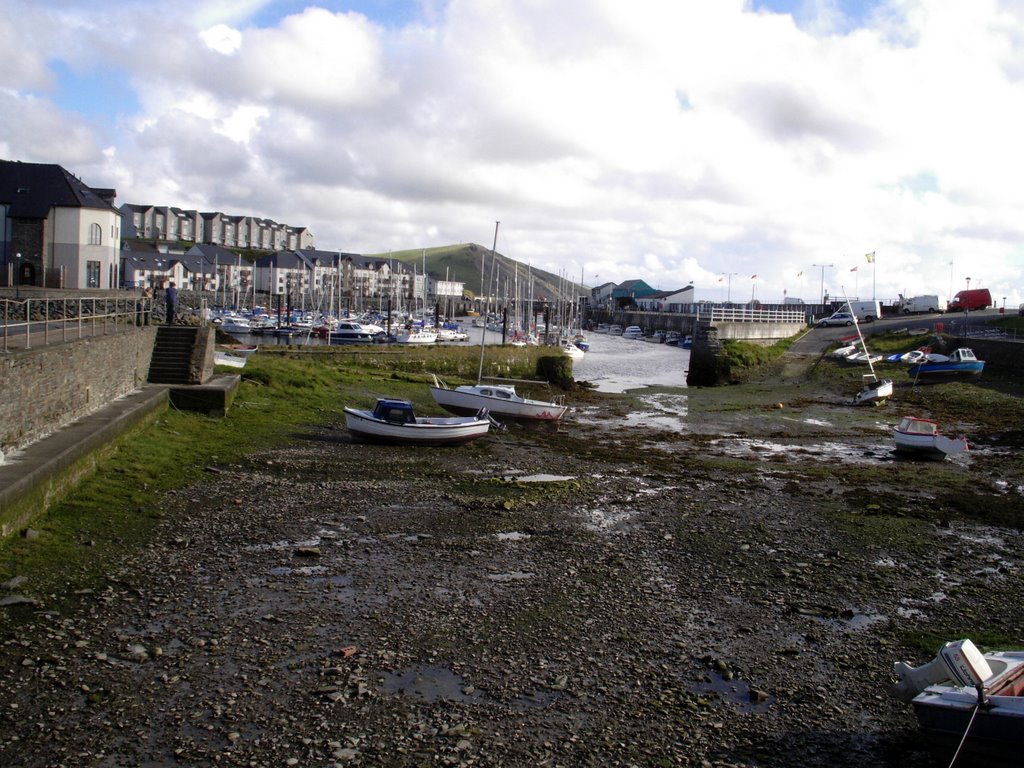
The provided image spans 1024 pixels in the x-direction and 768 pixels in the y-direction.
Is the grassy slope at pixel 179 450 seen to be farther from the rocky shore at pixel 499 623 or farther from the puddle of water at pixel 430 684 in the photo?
the puddle of water at pixel 430 684

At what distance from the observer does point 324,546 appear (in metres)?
13.9

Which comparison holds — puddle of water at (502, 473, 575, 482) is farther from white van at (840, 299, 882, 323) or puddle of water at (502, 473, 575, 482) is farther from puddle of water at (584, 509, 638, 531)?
white van at (840, 299, 882, 323)

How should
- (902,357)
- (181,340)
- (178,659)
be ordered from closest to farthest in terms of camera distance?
(178,659), (181,340), (902,357)

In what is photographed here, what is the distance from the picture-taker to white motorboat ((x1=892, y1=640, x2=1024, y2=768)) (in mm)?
7836

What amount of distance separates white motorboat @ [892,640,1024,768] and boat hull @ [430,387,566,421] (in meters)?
22.1

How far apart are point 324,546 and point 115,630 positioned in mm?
4301

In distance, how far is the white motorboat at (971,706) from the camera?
7.84 metres

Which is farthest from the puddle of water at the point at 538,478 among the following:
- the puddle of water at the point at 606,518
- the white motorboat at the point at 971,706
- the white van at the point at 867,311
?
the white van at the point at 867,311

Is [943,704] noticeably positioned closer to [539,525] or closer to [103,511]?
[539,525]

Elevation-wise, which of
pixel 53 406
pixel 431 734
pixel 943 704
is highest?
pixel 53 406

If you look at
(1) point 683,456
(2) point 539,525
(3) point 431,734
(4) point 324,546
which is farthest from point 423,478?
(3) point 431,734

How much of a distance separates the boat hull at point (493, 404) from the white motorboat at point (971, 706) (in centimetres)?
2210

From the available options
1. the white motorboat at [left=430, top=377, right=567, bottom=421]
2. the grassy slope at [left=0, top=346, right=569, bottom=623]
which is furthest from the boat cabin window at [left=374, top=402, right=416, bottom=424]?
the white motorboat at [left=430, top=377, right=567, bottom=421]

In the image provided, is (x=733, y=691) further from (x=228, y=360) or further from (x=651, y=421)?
(x=228, y=360)
